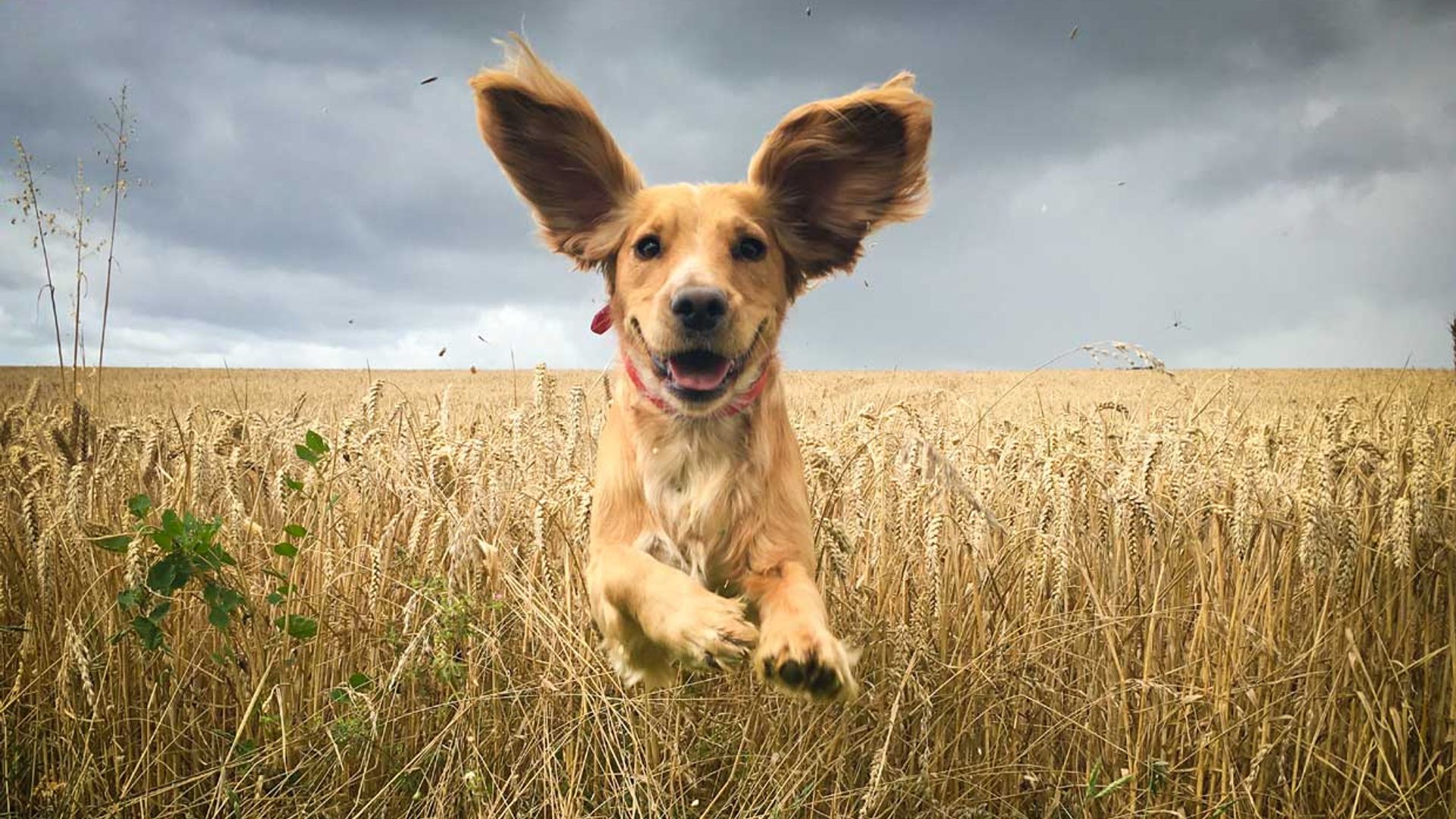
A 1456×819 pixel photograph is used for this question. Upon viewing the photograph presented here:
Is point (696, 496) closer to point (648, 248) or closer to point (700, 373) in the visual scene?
point (700, 373)

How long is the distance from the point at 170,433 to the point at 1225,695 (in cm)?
508

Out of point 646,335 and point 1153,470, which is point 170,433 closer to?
point 646,335

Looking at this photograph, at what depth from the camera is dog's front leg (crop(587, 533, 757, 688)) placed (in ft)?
5.77

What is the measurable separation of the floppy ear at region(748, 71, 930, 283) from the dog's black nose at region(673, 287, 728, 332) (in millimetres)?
747

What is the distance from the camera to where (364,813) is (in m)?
2.86

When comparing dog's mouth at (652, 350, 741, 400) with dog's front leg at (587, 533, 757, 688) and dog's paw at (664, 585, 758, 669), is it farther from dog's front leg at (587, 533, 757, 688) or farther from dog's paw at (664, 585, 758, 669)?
dog's paw at (664, 585, 758, 669)

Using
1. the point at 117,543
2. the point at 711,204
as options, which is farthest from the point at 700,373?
the point at 117,543

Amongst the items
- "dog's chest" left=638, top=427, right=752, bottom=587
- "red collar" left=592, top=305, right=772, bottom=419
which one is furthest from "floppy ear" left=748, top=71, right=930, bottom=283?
"dog's chest" left=638, top=427, right=752, bottom=587

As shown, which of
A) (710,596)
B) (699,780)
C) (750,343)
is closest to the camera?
(710,596)

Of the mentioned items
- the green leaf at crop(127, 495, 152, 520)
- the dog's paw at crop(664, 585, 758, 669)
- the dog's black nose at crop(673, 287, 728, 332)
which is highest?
the dog's black nose at crop(673, 287, 728, 332)

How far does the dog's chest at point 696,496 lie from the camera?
7.86 ft

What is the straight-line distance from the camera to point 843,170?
2.84m

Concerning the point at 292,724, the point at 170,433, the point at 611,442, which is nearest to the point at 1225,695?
the point at 611,442

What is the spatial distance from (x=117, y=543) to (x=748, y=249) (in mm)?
2207
